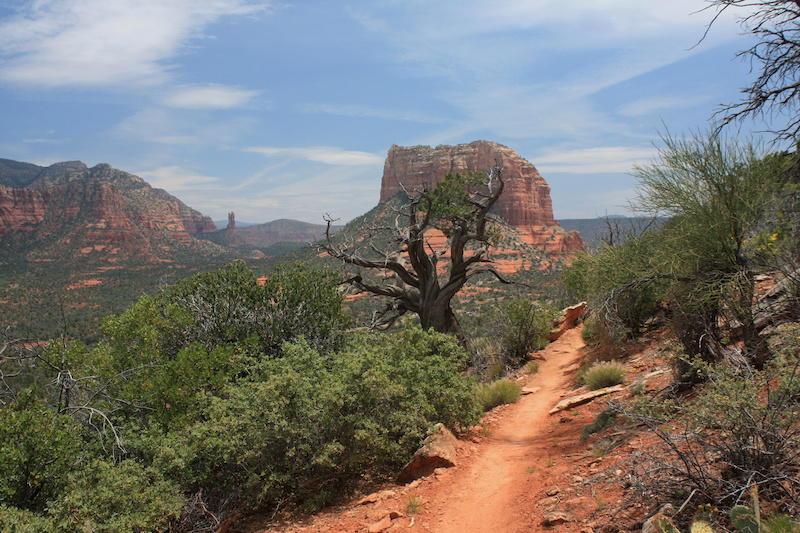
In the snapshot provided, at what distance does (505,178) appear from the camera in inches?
3745

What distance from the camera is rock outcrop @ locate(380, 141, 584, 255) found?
9369 cm

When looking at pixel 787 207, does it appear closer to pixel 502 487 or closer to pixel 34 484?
pixel 502 487

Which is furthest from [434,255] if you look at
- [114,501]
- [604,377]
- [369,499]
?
[114,501]

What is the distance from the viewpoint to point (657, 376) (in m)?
7.20

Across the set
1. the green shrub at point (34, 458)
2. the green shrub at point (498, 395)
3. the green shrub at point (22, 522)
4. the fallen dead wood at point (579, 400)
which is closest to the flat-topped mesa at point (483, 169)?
the green shrub at point (498, 395)

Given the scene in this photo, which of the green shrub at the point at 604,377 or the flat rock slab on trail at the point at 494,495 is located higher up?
the green shrub at the point at 604,377

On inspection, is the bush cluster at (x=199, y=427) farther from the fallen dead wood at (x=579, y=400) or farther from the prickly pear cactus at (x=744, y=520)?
the prickly pear cactus at (x=744, y=520)

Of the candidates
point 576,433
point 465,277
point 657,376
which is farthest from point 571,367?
point 576,433

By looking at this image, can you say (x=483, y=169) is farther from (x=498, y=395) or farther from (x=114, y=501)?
(x=114, y=501)

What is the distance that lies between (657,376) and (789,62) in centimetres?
572

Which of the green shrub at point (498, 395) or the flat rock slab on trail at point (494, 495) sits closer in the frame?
the flat rock slab on trail at point (494, 495)

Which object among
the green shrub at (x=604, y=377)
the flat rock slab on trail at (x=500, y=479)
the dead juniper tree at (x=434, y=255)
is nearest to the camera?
the flat rock slab on trail at (x=500, y=479)

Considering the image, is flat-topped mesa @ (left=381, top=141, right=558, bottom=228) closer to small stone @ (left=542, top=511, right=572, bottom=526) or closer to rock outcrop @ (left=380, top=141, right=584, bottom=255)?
rock outcrop @ (left=380, top=141, right=584, bottom=255)

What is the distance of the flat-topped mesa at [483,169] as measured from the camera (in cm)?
9494
